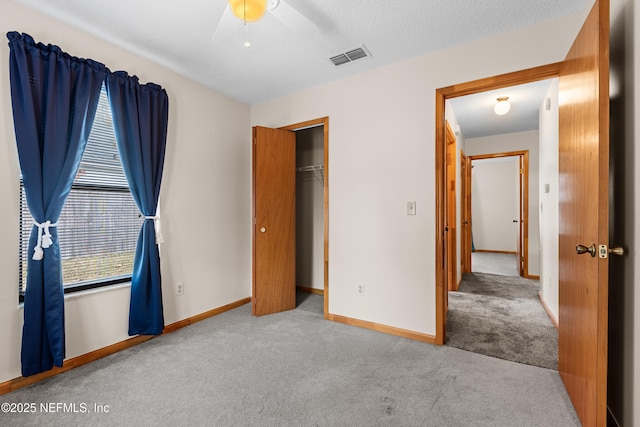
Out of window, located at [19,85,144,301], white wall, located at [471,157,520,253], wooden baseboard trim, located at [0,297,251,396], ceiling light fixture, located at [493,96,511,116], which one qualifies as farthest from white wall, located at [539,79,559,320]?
white wall, located at [471,157,520,253]

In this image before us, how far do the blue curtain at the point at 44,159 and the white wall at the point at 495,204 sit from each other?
8.30m

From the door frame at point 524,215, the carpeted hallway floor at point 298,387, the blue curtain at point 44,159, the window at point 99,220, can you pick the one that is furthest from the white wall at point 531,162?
the blue curtain at point 44,159

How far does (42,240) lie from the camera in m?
1.91

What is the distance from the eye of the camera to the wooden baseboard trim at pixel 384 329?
→ 252 cm

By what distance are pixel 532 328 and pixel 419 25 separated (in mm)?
2903

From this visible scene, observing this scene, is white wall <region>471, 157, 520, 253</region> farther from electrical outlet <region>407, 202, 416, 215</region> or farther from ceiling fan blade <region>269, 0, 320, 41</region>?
ceiling fan blade <region>269, 0, 320, 41</region>

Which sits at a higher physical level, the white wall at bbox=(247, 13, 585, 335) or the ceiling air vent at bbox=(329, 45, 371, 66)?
the ceiling air vent at bbox=(329, 45, 371, 66)

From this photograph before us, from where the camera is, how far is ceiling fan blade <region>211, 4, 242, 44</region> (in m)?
1.54

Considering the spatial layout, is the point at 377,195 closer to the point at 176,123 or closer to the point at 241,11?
the point at 241,11

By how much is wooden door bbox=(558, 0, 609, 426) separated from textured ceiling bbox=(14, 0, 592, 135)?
632 millimetres

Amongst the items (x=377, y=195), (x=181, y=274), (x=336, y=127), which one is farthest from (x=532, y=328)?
(x=181, y=274)

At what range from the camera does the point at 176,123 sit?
2881 millimetres

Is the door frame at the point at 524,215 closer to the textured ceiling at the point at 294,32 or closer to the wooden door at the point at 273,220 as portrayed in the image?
the textured ceiling at the point at 294,32

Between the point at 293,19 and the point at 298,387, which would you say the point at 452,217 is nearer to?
the point at 298,387
